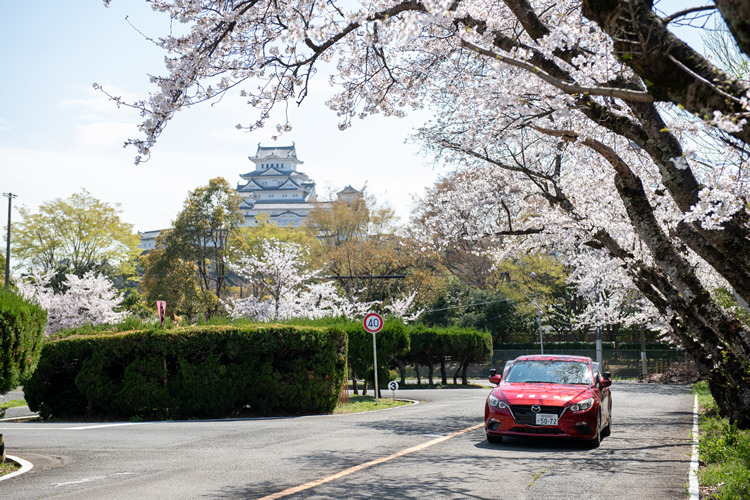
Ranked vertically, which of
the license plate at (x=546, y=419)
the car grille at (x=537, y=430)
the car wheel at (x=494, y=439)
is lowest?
the car wheel at (x=494, y=439)

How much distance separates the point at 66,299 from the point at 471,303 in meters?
29.0

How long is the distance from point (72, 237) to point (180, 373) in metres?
39.3

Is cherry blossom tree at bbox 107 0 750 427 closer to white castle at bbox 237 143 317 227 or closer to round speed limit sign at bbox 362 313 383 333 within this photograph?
round speed limit sign at bbox 362 313 383 333

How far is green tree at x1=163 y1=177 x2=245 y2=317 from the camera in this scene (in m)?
46.7

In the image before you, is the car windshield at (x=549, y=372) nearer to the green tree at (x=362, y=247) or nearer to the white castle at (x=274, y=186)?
the green tree at (x=362, y=247)

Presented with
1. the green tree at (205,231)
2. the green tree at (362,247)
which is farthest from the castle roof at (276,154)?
the green tree at (205,231)

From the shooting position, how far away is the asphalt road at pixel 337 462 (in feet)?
23.8

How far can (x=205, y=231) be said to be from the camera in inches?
1850

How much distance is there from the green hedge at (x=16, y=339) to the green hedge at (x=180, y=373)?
26.2 ft

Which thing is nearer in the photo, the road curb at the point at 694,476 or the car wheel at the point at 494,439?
the road curb at the point at 694,476

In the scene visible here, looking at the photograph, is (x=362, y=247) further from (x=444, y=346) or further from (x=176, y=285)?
(x=176, y=285)

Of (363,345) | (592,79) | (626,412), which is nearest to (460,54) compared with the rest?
(592,79)

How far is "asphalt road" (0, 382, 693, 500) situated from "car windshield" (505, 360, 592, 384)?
3.54 feet

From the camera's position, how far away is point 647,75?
496 centimetres
